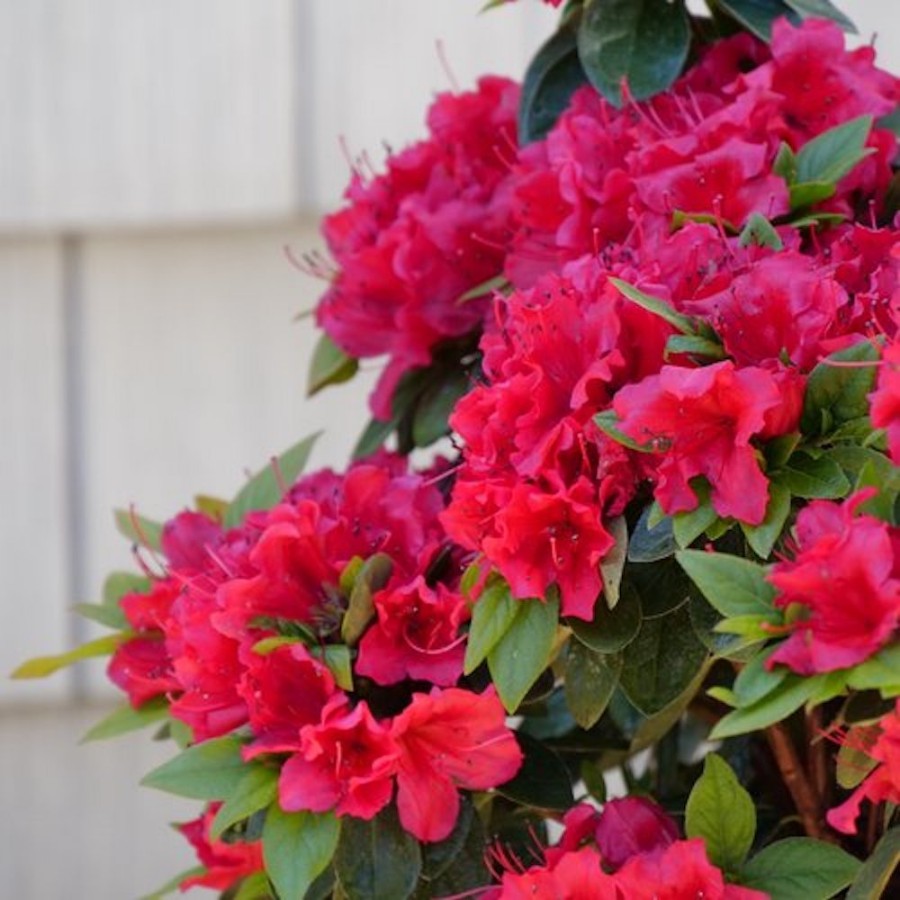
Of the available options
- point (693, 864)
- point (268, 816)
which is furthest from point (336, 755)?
point (693, 864)

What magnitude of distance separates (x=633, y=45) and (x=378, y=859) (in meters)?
0.54

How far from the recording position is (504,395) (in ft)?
3.05

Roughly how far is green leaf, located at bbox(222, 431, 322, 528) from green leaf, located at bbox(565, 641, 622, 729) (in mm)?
294

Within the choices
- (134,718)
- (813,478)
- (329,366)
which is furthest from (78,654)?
(813,478)

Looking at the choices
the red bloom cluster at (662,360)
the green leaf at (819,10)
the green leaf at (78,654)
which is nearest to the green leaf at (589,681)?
the red bloom cluster at (662,360)

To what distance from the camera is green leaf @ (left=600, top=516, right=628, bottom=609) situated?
91 cm

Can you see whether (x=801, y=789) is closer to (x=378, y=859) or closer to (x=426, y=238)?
(x=378, y=859)

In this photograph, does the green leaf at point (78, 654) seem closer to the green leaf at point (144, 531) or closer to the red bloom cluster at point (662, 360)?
the green leaf at point (144, 531)

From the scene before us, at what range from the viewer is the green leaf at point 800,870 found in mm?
953

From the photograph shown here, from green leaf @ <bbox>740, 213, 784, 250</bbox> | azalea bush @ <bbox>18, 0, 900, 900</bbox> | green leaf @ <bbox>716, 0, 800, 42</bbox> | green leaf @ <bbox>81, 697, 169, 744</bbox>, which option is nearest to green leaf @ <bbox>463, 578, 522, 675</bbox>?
azalea bush @ <bbox>18, 0, 900, 900</bbox>

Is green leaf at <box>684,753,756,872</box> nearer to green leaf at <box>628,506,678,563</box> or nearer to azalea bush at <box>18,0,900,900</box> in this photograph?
azalea bush at <box>18,0,900,900</box>

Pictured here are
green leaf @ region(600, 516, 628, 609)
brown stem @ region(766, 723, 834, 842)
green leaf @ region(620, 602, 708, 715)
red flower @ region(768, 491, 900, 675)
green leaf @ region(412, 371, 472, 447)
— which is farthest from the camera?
green leaf @ region(412, 371, 472, 447)

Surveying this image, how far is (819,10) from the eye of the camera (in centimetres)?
122

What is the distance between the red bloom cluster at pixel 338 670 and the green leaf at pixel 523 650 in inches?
1.6
